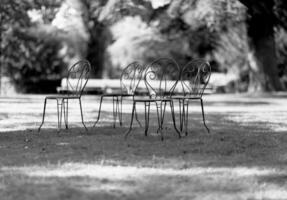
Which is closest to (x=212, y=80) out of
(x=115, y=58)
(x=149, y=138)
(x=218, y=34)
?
(x=218, y=34)

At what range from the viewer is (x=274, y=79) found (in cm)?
2111

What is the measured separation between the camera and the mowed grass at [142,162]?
489cm

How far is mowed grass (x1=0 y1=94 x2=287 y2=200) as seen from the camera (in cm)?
489

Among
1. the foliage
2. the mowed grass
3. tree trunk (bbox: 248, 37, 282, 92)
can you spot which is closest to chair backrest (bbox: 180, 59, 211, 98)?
the mowed grass

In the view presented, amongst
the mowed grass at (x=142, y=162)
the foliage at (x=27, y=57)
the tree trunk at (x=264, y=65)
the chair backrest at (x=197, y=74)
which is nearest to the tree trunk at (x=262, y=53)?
the tree trunk at (x=264, y=65)

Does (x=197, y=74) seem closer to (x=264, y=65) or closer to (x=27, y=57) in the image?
(x=264, y=65)

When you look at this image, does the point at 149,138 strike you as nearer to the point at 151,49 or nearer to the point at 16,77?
the point at 151,49

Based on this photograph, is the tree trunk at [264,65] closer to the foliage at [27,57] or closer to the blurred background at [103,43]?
the blurred background at [103,43]

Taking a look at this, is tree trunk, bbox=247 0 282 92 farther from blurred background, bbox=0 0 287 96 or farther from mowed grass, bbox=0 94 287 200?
mowed grass, bbox=0 94 287 200

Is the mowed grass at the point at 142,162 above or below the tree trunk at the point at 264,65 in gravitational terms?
below

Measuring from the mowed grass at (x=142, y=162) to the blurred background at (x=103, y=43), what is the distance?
15.2 m

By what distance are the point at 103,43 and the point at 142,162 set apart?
75.7 feet

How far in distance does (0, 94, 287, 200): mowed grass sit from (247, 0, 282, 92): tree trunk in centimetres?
1079

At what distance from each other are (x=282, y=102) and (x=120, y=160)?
1088 cm
